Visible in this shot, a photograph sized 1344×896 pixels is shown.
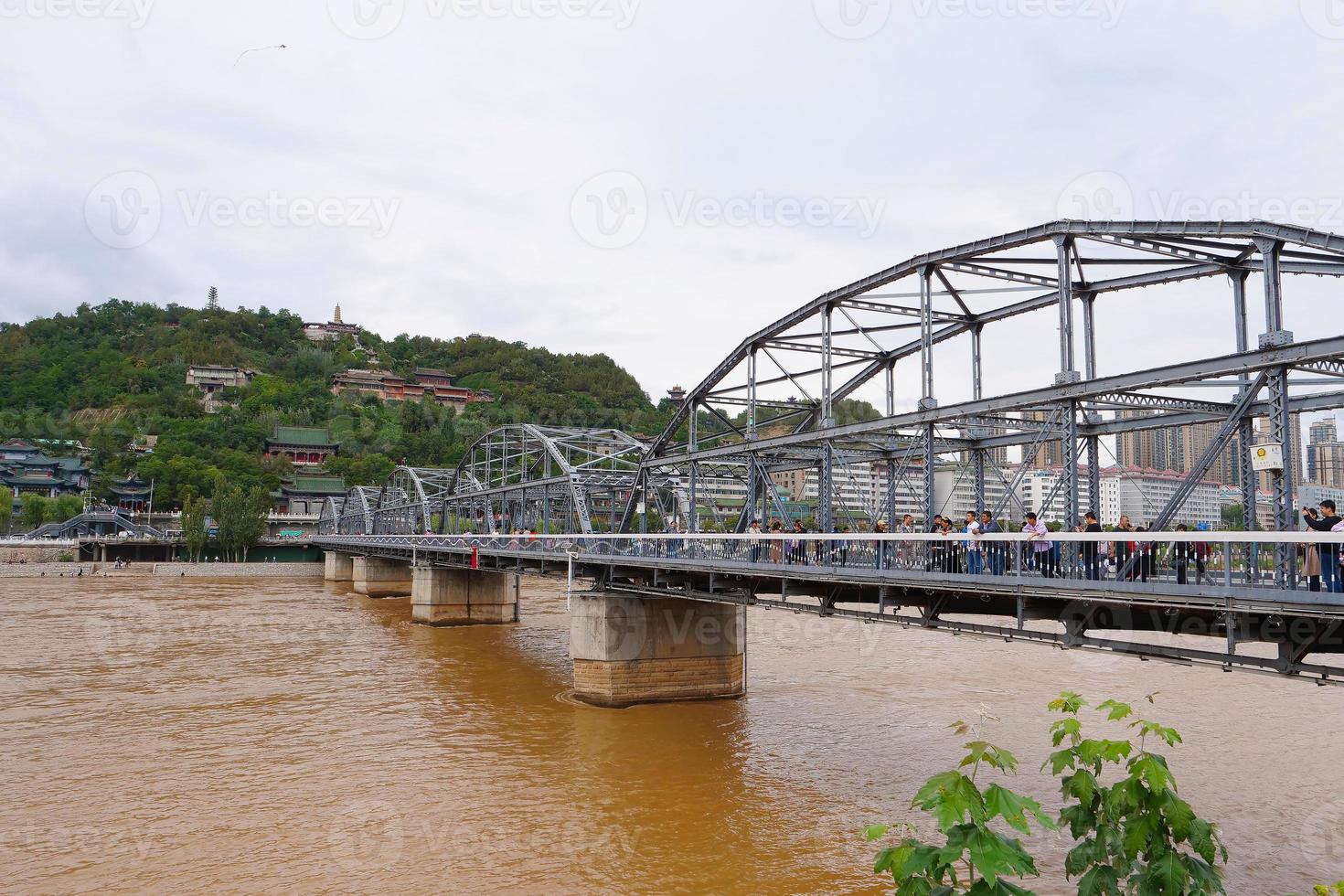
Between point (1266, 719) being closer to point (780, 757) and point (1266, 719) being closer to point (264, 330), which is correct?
point (780, 757)

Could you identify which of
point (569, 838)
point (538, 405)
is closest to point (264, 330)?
point (538, 405)

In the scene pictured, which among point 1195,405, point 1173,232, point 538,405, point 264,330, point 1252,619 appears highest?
point 264,330

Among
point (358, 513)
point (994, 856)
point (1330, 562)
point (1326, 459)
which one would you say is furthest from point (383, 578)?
point (994, 856)

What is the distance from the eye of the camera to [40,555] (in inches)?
3450

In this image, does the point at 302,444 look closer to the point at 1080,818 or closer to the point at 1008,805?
the point at 1080,818

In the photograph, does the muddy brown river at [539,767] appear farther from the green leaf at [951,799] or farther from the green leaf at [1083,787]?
the green leaf at [951,799]

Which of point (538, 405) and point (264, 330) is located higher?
point (264, 330)

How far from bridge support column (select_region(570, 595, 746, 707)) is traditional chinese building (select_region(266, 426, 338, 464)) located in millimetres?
115038

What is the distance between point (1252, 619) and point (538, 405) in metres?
150

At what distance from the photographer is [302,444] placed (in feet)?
432

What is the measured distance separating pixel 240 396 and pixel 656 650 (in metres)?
146

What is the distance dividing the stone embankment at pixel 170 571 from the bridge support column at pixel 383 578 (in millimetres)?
22558

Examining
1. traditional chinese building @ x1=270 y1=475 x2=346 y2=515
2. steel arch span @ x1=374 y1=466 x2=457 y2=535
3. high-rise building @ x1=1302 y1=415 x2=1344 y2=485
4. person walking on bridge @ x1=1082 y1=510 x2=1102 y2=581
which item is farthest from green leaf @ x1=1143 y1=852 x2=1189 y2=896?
traditional chinese building @ x1=270 y1=475 x2=346 y2=515

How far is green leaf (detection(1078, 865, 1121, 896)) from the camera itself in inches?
198
